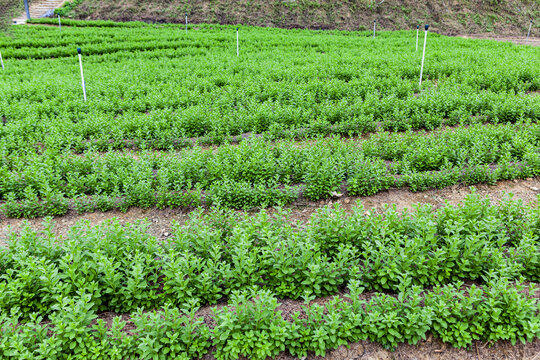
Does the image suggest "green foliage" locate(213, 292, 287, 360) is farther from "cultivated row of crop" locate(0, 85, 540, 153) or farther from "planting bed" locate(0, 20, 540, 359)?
"cultivated row of crop" locate(0, 85, 540, 153)

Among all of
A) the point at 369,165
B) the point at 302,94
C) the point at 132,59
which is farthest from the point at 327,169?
the point at 132,59

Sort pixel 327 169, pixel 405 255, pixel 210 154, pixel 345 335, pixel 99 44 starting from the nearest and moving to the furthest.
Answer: pixel 345 335 → pixel 405 255 → pixel 327 169 → pixel 210 154 → pixel 99 44

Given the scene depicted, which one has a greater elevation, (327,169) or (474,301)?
(327,169)

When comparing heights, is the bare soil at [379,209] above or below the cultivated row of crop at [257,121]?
below

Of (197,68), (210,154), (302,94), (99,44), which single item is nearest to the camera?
(210,154)

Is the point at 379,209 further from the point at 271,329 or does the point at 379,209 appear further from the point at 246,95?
the point at 246,95

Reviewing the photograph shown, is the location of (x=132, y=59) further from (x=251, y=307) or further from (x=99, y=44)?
(x=251, y=307)

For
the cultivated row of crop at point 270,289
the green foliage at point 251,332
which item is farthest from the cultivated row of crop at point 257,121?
the green foliage at point 251,332

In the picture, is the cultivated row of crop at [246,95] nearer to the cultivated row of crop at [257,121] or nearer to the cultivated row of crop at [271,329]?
the cultivated row of crop at [257,121]

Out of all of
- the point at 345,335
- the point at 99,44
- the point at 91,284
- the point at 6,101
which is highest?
the point at 99,44

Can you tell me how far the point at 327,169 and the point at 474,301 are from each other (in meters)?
3.64

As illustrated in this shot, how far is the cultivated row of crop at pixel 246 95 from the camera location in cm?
1042

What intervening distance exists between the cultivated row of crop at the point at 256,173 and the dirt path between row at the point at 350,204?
0.14 metres

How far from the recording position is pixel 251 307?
4191mm
